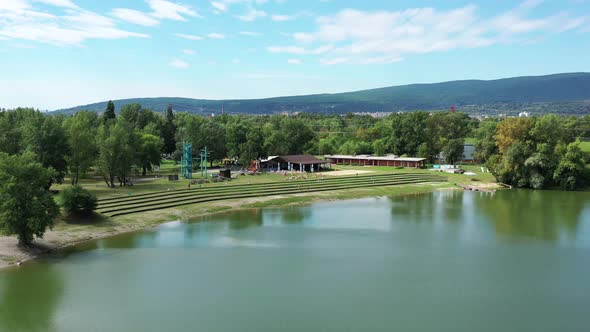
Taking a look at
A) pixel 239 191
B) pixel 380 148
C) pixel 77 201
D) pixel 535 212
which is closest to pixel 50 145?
pixel 77 201

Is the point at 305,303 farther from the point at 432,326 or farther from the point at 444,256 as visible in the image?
the point at 444,256

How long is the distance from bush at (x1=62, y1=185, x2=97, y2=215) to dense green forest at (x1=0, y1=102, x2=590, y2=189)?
102 inches

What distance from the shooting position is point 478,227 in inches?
1372

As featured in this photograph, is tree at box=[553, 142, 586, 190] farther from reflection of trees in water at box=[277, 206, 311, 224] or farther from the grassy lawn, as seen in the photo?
reflection of trees in water at box=[277, 206, 311, 224]

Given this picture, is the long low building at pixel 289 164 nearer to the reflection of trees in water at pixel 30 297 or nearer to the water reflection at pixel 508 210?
the water reflection at pixel 508 210

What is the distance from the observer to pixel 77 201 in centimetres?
3275

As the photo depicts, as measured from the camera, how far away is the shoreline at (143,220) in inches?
1043

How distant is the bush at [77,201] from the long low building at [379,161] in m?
51.3

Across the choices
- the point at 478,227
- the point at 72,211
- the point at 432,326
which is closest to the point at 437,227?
the point at 478,227

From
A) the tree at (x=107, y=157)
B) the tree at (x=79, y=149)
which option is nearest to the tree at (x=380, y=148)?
the tree at (x=107, y=157)

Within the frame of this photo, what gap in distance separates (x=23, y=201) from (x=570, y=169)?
54407 millimetres

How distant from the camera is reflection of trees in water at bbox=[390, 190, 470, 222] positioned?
39219 millimetres

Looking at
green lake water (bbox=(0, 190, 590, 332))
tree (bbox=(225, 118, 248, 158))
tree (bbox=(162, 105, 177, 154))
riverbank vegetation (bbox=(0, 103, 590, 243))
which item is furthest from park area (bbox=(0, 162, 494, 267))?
tree (bbox=(162, 105, 177, 154))

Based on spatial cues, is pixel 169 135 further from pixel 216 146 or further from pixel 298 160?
pixel 298 160
